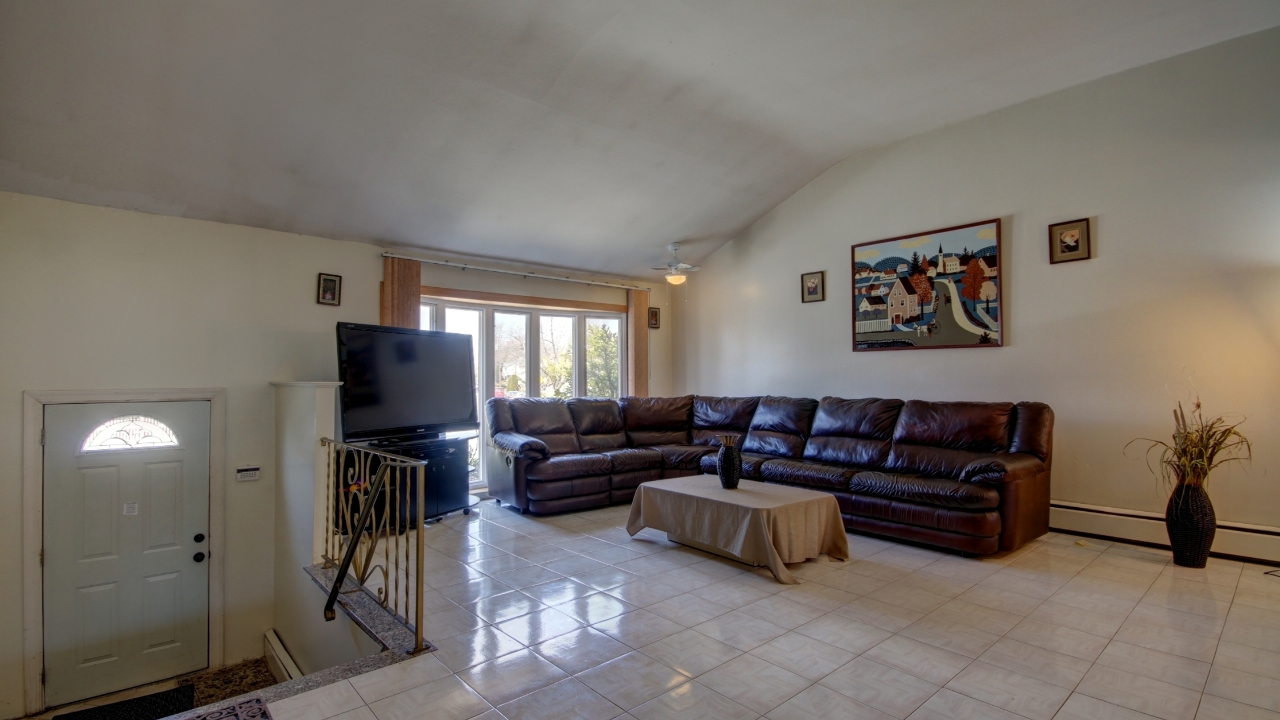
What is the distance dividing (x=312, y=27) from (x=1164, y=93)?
17.5 ft

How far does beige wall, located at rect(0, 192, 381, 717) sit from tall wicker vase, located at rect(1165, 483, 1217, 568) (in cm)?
603

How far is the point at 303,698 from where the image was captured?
2.21 m

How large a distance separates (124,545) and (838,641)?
4697mm

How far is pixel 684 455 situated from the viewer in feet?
18.7

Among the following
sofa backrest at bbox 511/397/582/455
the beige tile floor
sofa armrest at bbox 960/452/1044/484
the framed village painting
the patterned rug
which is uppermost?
the framed village painting

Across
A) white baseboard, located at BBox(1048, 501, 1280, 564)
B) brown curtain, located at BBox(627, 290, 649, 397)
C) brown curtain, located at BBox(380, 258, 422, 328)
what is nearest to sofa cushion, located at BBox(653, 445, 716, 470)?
brown curtain, located at BBox(627, 290, 649, 397)

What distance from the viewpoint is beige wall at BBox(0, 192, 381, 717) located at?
3.68 meters

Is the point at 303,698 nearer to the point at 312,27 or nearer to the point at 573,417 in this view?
the point at 312,27

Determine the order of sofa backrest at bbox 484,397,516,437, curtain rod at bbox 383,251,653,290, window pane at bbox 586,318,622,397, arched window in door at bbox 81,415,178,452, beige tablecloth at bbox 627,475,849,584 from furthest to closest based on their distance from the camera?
window pane at bbox 586,318,622,397, sofa backrest at bbox 484,397,516,437, curtain rod at bbox 383,251,653,290, arched window in door at bbox 81,415,178,452, beige tablecloth at bbox 627,475,849,584

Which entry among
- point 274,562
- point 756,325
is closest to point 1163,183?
point 756,325

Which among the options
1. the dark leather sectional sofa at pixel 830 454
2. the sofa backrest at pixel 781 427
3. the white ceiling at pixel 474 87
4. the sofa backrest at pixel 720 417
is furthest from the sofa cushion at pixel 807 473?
the white ceiling at pixel 474 87

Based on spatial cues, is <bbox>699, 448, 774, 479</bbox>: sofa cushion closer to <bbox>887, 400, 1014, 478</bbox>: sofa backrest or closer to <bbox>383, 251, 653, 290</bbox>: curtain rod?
<bbox>887, 400, 1014, 478</bbox>: sofa backrest

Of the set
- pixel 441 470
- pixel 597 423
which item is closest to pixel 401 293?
pixel 441 470

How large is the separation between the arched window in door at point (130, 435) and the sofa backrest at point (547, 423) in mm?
2622
